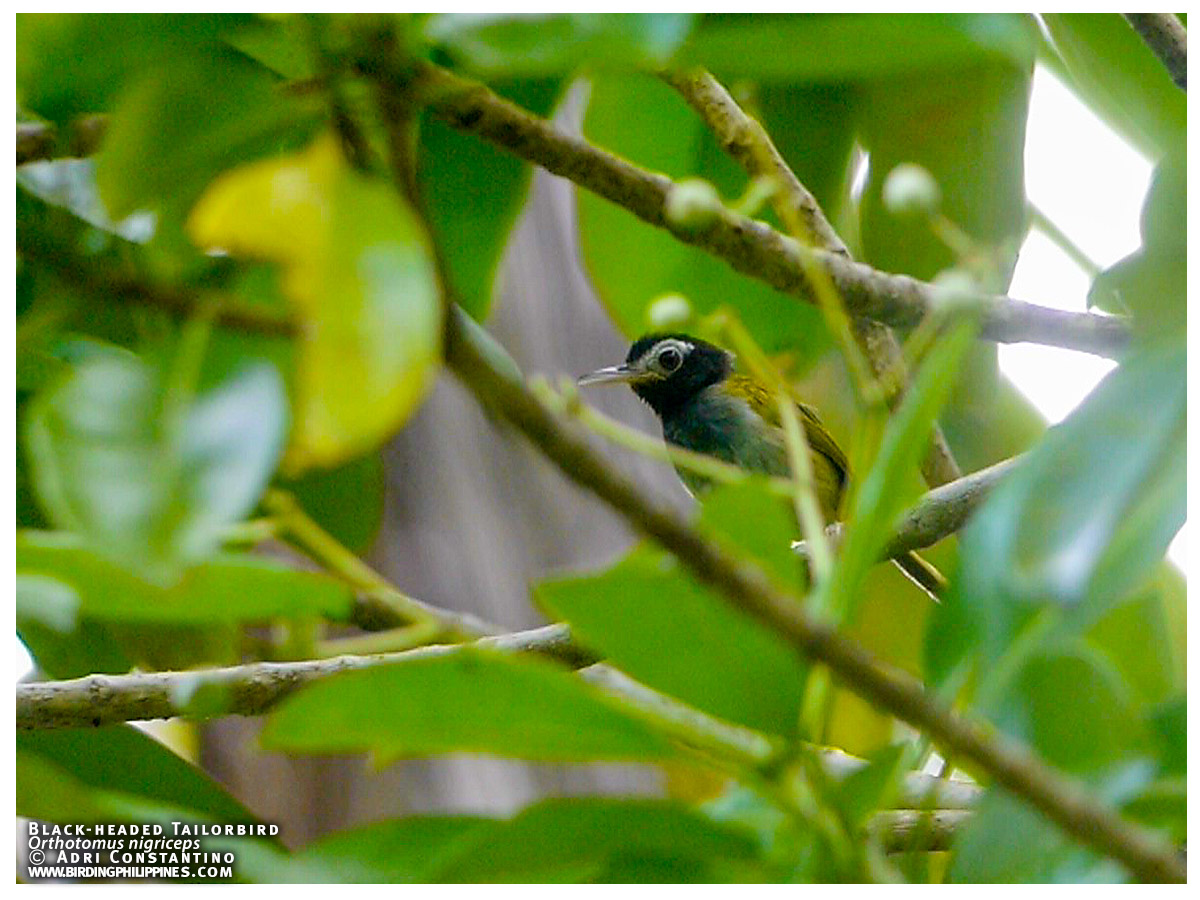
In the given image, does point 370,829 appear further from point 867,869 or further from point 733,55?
point 733,55

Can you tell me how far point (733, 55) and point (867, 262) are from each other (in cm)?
62

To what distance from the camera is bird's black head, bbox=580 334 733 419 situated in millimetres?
1974

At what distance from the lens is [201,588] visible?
0.51m

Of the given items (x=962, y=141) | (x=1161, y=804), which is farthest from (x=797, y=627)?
(x=962, y=141)

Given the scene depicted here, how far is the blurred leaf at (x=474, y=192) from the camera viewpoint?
94 centimetres

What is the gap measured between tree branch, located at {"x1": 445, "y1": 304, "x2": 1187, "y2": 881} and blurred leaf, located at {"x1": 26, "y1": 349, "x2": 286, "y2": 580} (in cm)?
8

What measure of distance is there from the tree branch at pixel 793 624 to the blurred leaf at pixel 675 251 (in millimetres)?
675

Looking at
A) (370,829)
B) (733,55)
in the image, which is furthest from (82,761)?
(733,55)

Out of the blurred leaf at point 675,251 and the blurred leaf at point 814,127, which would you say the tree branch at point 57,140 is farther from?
the blurred leaf at point 814,127

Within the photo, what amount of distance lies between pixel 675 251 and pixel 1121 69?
382mm

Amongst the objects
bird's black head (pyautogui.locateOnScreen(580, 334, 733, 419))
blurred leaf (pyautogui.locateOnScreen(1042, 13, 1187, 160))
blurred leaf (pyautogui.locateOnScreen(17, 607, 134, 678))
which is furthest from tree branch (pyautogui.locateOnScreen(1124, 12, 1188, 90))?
bird's black head (pyautogui.locateOnScreen(580, 334, 733, 419))

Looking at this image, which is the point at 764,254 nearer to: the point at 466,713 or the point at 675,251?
the point at 675,251

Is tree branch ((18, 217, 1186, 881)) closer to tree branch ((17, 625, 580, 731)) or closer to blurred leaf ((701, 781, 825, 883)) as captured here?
blurred leaf ((701, 781, 825, 883))

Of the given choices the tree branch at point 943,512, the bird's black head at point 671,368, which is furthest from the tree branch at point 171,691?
the bird's black head at point 671,368
